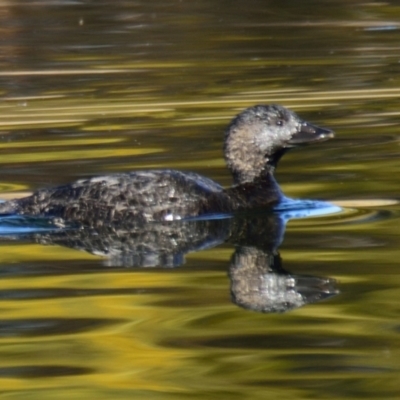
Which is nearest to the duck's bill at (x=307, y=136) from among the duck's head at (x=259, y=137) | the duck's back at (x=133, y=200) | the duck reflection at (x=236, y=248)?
the duck's head at (x=259, y=137)

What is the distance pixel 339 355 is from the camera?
19.6 feet

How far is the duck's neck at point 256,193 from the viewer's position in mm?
9711

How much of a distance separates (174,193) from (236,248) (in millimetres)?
995

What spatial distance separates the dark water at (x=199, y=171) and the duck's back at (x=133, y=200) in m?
0.62

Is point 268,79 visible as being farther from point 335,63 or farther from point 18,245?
point 18,245

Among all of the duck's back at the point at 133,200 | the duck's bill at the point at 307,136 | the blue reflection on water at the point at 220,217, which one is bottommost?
the blue reflection on water at the point at 220,217

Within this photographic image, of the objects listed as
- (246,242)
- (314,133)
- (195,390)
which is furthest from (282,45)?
(195,390)

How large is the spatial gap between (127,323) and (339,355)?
1.11m

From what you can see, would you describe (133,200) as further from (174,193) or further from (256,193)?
(256,193)

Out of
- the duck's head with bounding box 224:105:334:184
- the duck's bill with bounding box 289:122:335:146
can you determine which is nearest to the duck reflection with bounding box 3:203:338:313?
the duck's head with bounding box 224:105:334:184

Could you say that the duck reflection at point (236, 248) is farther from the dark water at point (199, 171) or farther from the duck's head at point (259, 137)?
the duck's head at point (259, 137)

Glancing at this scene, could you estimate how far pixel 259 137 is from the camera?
10.0 metres

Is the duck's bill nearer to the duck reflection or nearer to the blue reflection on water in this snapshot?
the blue reflection on water

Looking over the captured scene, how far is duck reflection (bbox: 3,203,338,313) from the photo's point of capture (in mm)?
7156
